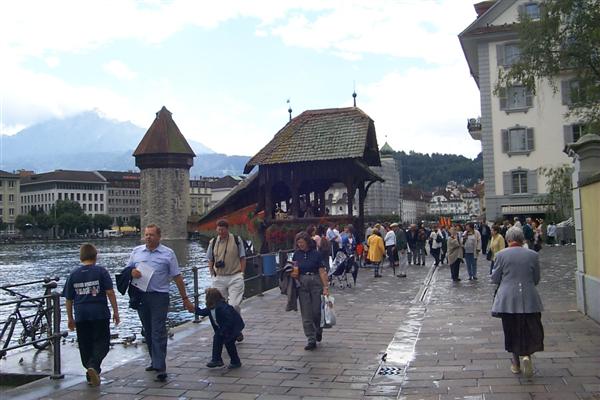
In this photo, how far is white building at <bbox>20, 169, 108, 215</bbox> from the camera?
5753 inches

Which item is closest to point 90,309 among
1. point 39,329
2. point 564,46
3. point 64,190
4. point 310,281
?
point 310,281

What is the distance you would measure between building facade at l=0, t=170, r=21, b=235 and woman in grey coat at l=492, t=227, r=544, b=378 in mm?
147123

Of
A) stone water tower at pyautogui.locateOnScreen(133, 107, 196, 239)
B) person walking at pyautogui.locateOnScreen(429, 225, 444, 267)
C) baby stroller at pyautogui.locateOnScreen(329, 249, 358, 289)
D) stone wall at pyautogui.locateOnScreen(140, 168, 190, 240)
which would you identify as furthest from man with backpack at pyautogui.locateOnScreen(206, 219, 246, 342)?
stone wall at pyautogui.locateOnScreen(140, 168, 190, 240)

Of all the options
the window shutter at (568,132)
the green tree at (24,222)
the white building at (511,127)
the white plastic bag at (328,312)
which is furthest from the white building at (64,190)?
the white plastic bag at (328,312)

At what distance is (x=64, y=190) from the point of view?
482ft

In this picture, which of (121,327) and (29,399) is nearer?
(29,399)

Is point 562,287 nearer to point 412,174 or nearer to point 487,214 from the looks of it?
point 487,214

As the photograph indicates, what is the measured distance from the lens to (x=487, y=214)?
41.4 metres

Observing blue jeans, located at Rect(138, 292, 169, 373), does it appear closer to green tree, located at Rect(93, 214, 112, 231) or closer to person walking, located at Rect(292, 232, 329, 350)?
person walking, located at Rect(292, 232, 329, 350)

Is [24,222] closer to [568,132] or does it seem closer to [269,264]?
[568,132]

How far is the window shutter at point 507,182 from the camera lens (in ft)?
135

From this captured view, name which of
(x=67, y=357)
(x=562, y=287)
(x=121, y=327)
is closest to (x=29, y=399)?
(x=67, y=357)

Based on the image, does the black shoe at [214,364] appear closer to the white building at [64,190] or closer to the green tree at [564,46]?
the green tree at [564,46]

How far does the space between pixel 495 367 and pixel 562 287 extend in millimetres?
8286
